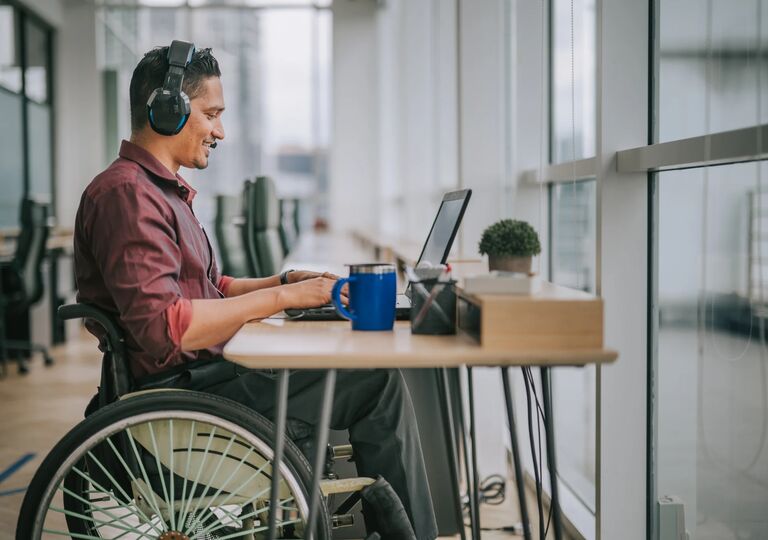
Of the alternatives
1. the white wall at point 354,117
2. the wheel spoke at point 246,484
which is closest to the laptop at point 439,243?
the wheel spoke at point 246,484

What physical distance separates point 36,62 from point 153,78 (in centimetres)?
727

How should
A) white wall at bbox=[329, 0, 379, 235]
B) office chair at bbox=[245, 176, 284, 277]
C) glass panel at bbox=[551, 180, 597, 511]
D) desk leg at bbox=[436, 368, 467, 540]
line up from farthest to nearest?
1. white wall at bbox=[329, 0, 379, 235]
2. office chair at bbox=[245, 176, 284, 277]
3. glass panel at bbox=[551, 180, 597, 511]
4. desk leg at bbox=[436, 368, 467, 540]

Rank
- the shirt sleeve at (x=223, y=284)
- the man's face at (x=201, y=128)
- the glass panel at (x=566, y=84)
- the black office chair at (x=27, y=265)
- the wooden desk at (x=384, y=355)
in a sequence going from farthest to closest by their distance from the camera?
the black office chair at (x=27, y=265)
the glass panel at (x=566, y=84)
the shirt sleeve at (x=223, y=284)
the man's face at (x=201, y=128)
the wooden desk at (x=384, y=355)

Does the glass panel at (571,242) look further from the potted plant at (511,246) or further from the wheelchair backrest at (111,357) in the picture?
the wheelchair backrest at (111,357)

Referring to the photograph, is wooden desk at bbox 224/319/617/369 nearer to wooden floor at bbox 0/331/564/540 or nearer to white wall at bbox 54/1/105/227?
wooden floor at bbox 0/331/564/540

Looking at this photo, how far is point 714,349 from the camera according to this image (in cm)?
167

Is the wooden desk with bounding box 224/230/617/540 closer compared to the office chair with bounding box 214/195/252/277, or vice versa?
the wooden desk with bounding box 224/230/617/540

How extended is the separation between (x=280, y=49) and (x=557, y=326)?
347 inches

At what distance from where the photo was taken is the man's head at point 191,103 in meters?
1.80

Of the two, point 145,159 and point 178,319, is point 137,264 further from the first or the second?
point 145,159

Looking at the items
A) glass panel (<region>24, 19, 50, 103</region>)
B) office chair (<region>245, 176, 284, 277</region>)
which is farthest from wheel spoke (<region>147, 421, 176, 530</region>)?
glass panel (<region>24, 19, 50, 103</region>)

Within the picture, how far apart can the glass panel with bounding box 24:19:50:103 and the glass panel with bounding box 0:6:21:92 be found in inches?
9.8

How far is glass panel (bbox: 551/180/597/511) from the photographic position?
271cm

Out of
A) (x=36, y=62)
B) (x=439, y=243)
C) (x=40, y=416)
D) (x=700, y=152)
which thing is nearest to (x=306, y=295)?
(x=439, y=243)
